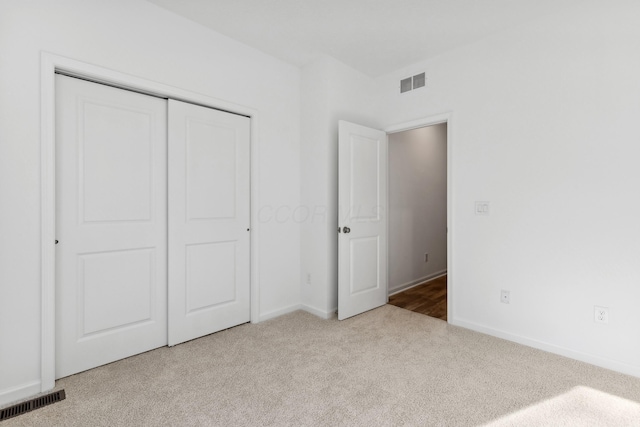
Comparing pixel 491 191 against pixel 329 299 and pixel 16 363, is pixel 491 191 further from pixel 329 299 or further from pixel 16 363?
pixel 16 363

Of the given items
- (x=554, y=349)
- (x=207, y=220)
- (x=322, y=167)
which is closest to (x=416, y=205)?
(x=322, y=167)

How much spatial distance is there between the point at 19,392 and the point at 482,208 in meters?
A: 3.59

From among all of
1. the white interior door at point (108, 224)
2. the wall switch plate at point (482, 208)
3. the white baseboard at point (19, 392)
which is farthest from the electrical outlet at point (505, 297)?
the white baseboard at point (19, 392)

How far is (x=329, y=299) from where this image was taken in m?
3.26

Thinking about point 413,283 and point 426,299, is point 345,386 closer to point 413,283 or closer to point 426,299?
point 426,299

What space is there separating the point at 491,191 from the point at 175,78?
9.33 feet

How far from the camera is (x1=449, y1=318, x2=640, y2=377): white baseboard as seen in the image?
219 centimetres

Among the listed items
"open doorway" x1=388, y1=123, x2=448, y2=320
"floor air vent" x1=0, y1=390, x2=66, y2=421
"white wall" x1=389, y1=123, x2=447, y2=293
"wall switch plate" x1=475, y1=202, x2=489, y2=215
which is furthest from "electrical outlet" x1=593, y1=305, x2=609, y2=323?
"floor air vent" x1=0, y1=390, x2=66, y2=421

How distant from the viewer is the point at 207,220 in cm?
279

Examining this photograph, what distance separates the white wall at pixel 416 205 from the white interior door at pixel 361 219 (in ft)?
1.74

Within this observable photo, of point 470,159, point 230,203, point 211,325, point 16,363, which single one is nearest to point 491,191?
point 470,159

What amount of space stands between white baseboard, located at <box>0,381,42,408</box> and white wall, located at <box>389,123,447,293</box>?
3384 millimetres

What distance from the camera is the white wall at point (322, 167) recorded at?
3238 millimetres

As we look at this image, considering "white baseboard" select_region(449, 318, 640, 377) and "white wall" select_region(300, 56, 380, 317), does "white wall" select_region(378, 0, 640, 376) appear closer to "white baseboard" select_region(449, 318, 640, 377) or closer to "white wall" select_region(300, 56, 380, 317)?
"white baseboard" select_region(449, 318, 640, 377)
